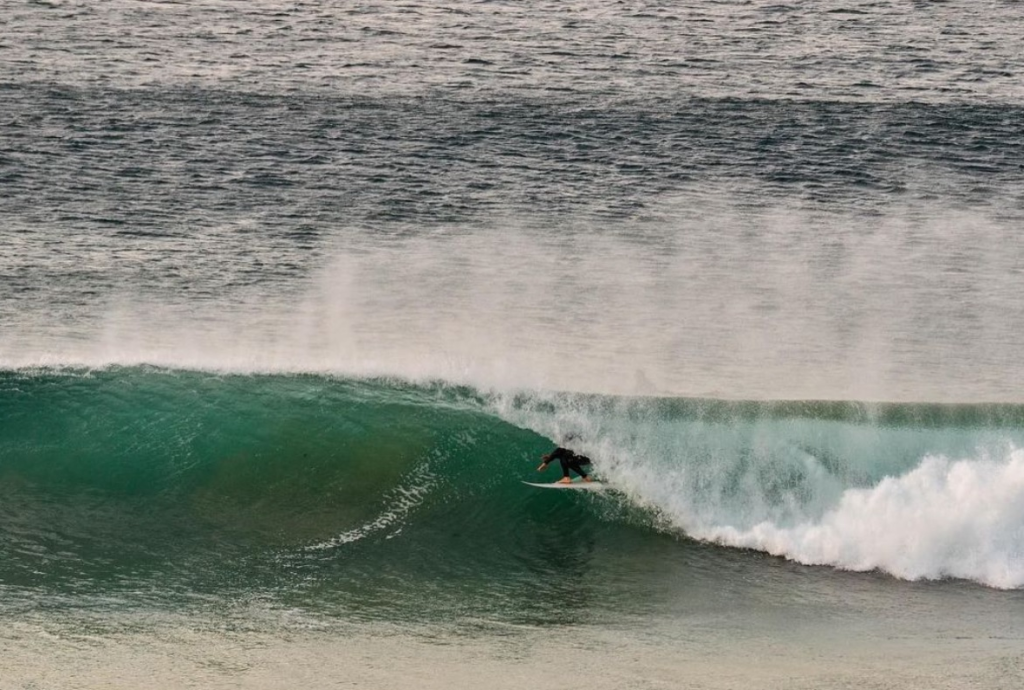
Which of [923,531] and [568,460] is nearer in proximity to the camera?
[923,531]

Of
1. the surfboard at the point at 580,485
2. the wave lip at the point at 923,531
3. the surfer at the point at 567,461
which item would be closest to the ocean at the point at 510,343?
the wave lip at the point at 923,531

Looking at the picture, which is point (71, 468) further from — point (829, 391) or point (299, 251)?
point (829, 391)

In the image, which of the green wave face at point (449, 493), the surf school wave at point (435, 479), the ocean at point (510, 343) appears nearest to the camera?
the ocean at point (510, 343)

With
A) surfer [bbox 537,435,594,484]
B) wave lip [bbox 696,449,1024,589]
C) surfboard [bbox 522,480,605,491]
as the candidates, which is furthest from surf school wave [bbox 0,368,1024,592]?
surfer [bbox 537,435,594,484]

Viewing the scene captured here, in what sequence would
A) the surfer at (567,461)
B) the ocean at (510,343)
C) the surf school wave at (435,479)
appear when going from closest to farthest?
the ocean at (510,343) < the surf school wave at (435,479) < the surfer at (567,461)

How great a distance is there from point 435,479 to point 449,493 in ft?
0.99

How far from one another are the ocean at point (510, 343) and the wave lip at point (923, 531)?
4 centimetres

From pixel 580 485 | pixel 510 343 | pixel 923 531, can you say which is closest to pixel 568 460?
pixel 580 485

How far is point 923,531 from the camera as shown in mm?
15656

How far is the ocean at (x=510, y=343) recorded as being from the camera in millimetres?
14156

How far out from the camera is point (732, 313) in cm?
2206

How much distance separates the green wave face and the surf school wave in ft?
0.09

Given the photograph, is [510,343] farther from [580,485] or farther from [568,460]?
[580,485]

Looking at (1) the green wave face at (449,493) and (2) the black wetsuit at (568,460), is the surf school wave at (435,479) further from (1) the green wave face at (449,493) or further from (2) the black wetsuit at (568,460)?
(2) the black wetsuit at (568,460)
